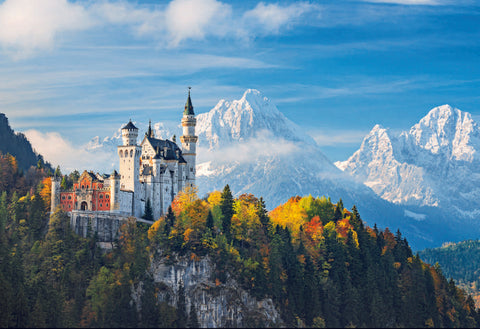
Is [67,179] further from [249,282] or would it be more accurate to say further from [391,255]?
[391,255]

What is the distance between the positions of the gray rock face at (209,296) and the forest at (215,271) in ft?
4.59

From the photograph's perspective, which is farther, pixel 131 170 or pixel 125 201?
pixel 131 170

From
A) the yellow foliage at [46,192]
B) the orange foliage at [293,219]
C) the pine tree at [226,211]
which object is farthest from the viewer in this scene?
the orange foliage at [293,219]

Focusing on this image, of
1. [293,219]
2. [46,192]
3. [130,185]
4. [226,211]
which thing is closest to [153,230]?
[130,185]

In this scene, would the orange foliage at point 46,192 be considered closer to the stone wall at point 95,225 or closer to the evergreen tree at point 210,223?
the stone wall at point 95,225

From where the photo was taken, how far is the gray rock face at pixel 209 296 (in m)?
170

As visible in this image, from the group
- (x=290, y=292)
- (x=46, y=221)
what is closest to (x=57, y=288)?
(x=46, y=221)

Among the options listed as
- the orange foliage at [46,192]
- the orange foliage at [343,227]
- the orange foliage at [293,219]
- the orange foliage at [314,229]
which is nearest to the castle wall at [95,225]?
the orange foliage at [46,192]

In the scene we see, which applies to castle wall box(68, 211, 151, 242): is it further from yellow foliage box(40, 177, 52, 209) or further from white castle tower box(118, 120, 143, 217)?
white castle tower box(118, 120, 143, 217)

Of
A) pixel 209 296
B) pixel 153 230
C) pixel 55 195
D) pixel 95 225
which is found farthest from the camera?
pixel 55 195

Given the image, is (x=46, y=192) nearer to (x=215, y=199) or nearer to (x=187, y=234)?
(x=187, y=234)

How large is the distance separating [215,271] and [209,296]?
233 inches

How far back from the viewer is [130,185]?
617 ft

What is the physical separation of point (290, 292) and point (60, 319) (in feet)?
173
